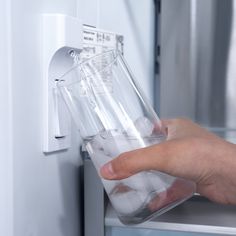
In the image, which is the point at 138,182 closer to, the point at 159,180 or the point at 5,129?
the point at 159,180

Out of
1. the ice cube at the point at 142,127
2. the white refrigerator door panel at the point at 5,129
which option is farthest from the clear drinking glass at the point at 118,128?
the white refrigerator door panel at the point at 5,129

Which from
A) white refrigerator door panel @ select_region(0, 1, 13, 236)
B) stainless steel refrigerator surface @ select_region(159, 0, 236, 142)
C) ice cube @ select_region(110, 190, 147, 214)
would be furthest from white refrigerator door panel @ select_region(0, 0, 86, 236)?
stainless steel refrigerator surface @ select_region(159, 0, 236, 142)

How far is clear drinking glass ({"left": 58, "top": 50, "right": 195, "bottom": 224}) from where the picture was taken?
47 centimetres

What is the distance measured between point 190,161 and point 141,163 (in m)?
0.10

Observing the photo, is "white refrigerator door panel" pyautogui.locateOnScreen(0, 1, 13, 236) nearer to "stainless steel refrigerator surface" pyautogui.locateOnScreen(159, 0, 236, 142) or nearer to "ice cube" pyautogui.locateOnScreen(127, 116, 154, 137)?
"ice cube" pyautogui.locateOnScreen(127, 116, 154, 137)

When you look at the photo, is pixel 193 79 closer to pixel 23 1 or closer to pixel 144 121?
pixel 144 121

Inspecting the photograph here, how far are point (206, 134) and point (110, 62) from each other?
22 centimetres

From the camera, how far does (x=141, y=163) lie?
1.44ft

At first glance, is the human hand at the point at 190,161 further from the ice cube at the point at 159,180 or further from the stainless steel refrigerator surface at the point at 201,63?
the stainless steel refrigerator surface at the point at 201,63

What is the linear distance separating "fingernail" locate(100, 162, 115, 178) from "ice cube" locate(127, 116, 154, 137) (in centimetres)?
6

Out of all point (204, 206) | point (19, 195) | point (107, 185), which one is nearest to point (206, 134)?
point (204, 206)

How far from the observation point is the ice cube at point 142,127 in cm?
48

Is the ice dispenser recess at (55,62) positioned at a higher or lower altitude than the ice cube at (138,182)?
higher

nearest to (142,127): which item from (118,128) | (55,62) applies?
(118,128)
